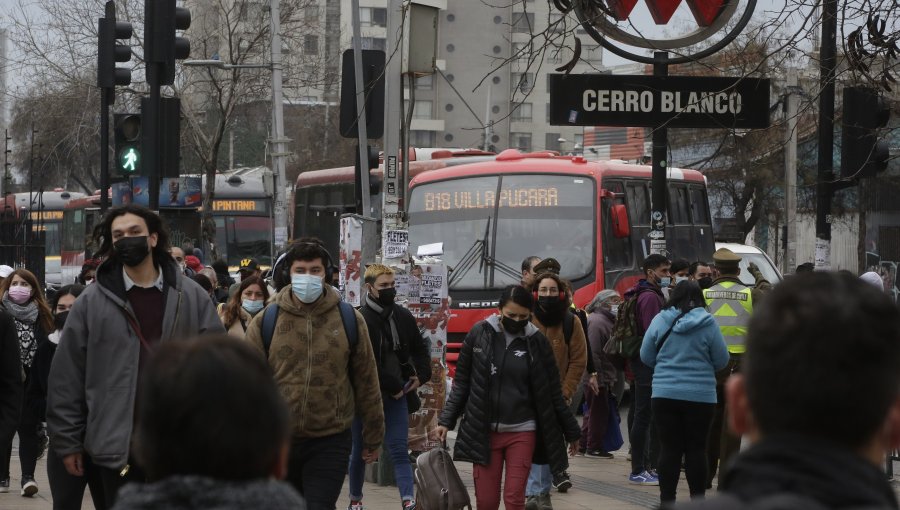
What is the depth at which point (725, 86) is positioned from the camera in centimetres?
988

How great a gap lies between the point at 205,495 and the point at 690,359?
7.41m

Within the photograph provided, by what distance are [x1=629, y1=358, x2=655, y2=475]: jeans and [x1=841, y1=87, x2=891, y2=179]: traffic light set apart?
222 centimetres

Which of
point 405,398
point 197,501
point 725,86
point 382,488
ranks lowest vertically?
point 382,488

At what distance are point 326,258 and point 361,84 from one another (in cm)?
614

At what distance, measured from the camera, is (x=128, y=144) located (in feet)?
36.0

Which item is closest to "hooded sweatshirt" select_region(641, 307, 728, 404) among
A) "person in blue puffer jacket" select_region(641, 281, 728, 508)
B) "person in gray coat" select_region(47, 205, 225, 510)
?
"person in blue puffer jacket" select_region(641, 281, 728, 508)

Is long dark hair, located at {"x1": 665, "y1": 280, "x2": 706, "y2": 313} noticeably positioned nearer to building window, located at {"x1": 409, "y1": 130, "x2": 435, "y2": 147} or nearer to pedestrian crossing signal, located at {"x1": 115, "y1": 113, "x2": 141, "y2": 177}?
pedestrian crossing signal, located at {"x1": 115, "y1": 113, "x2": 141, "y2": 177}

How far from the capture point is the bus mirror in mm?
18875

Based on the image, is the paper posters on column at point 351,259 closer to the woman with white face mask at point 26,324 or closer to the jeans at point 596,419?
the woman with white face mask at point 26,324

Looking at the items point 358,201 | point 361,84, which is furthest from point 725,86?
point 358,201

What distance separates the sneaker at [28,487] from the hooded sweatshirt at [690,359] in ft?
14.4

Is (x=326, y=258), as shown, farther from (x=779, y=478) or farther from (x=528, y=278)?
(x=779, y=478)

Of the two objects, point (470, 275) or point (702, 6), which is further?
point (470, 275)

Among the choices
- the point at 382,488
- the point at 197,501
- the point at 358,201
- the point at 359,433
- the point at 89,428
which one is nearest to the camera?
the point at 197,501
